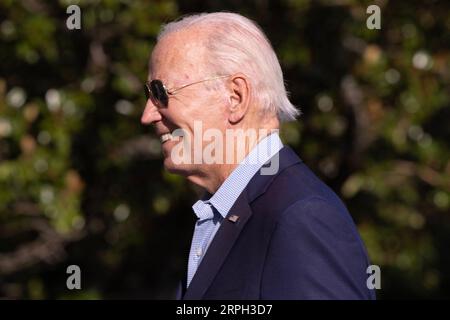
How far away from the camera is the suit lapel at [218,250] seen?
2234 mm

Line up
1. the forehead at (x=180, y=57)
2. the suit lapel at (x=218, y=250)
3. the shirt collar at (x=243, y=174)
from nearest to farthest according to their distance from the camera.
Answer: the suit lapel at (x=218, y=250)
the shirt collar at (x=243, y=174)
the forehead at (x=180, y=57)

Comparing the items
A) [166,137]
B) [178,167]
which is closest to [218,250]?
[178,167]

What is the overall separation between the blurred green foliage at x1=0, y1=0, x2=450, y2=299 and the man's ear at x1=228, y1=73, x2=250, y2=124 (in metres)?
2.21

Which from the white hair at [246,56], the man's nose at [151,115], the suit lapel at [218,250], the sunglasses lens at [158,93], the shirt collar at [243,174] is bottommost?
the suit lapel at [218,250]

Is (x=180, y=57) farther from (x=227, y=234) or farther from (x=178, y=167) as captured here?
(x=227, y=234)

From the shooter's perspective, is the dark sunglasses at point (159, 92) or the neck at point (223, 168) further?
the dark sunglasses at point (159, 92)

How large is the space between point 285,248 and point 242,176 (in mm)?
369

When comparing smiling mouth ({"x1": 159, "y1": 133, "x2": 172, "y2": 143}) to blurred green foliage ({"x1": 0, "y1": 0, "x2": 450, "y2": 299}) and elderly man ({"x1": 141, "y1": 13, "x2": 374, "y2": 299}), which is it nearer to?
elderly man ({"x1": 141, "y1": 13, "x2": 374, "y2": 299})

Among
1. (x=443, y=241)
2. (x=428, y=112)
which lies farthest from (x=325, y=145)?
(x=443, y=241)

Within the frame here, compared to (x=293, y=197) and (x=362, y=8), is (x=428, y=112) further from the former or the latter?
(x=293, y=197)

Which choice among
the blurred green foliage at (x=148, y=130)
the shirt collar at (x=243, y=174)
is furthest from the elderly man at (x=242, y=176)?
the blurred green foliage at (x=148, y=130)

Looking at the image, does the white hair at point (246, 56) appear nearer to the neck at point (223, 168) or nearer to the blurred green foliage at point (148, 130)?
the neck at point (223, 168)

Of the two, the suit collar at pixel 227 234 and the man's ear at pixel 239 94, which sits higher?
the man's ear at pixel 239 94

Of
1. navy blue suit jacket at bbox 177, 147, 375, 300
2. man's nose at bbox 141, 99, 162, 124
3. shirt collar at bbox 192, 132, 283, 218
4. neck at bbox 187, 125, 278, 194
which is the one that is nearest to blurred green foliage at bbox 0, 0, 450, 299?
man's nose at bbox 141, 99, 162, 124
